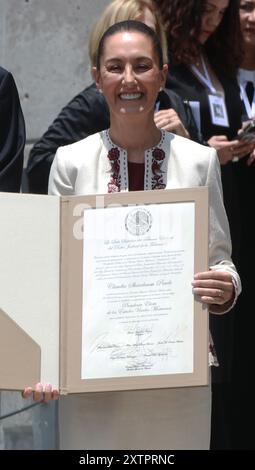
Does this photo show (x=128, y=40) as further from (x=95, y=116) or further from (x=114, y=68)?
(x=95, y=116)

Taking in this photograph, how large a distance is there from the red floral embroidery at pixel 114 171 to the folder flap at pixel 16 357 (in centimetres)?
56

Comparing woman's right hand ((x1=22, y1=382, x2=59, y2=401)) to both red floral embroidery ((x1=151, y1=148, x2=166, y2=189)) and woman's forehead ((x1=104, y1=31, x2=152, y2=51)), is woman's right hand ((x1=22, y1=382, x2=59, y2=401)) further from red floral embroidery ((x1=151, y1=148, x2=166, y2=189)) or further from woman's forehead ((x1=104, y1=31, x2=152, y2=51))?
woman's forehead ((x1=104, y1=31, x2=152, y2=51))

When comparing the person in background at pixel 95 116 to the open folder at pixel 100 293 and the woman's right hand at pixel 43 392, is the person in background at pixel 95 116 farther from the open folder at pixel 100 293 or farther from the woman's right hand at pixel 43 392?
the woman's right hand at pixel 43 392

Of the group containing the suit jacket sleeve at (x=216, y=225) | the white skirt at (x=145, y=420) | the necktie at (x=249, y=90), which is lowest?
the white skirt at (x=145, y=420)

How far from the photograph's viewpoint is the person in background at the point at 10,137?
18.1 feet

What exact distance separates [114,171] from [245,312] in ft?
5.46

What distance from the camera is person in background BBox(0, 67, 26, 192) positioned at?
5.53 metres

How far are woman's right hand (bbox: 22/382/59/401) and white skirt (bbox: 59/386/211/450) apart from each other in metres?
0.17

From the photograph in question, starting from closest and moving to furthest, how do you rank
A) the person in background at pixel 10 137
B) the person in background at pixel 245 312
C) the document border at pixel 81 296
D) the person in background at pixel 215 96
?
the document border at pixel 81 296
the person in background at pixel 10 137
the person in background at pixel 215 96
the person in background at pixel 245 312

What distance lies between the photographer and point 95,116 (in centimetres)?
616

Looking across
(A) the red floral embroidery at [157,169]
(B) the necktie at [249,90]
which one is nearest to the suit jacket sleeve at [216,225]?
(A) the red floral embroidery at [157,169]

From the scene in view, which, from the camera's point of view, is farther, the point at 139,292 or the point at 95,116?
the point at 95,116

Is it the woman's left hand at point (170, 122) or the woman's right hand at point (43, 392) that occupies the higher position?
the woman's left hand at point (170, 122)

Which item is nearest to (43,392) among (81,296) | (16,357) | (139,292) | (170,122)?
(16,357)
